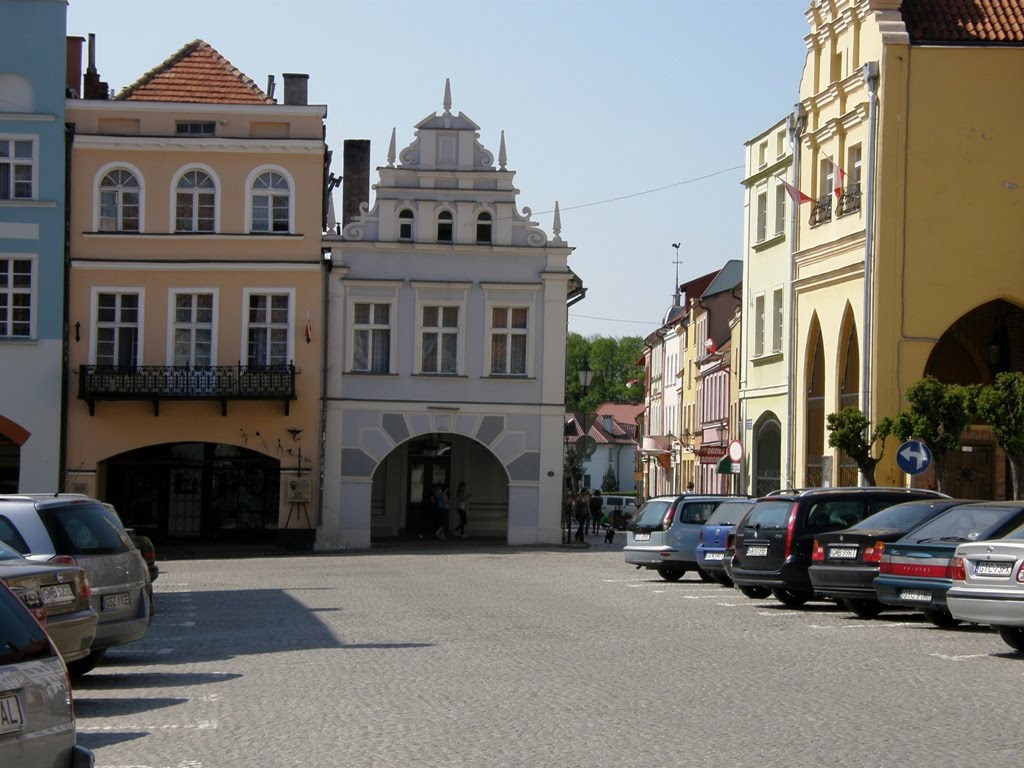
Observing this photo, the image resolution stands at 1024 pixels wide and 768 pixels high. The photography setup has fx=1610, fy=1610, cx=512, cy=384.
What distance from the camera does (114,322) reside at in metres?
44.5

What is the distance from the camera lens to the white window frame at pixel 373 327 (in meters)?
45.2

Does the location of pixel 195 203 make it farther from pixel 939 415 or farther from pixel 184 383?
pixel 939 415

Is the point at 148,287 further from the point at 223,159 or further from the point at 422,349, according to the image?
the point at 422,349

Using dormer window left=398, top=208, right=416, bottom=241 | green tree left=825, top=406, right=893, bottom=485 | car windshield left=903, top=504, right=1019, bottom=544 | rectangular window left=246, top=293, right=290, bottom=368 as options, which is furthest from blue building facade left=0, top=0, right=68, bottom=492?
car windshield left=903, top=504, right=1019, bottom=544

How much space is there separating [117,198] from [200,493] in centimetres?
877

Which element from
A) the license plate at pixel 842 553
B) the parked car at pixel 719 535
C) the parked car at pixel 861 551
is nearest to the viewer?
the parked car at pixel 861 551

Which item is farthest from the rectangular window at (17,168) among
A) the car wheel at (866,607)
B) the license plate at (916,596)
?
the license plate at (916,596)

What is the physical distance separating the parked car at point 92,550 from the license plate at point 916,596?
8.57m

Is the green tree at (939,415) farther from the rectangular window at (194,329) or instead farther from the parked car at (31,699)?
the parked car at (31,699)

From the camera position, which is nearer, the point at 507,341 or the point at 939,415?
the point at 939,415

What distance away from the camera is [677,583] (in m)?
28.9

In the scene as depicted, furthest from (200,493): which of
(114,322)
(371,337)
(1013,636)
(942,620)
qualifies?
(1013,636)

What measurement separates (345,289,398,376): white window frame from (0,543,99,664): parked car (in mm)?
32233

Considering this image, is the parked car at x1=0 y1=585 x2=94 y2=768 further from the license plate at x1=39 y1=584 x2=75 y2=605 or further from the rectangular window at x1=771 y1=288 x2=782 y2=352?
the rectangular window at x1=771 y1=288 x2=782 y2=352
